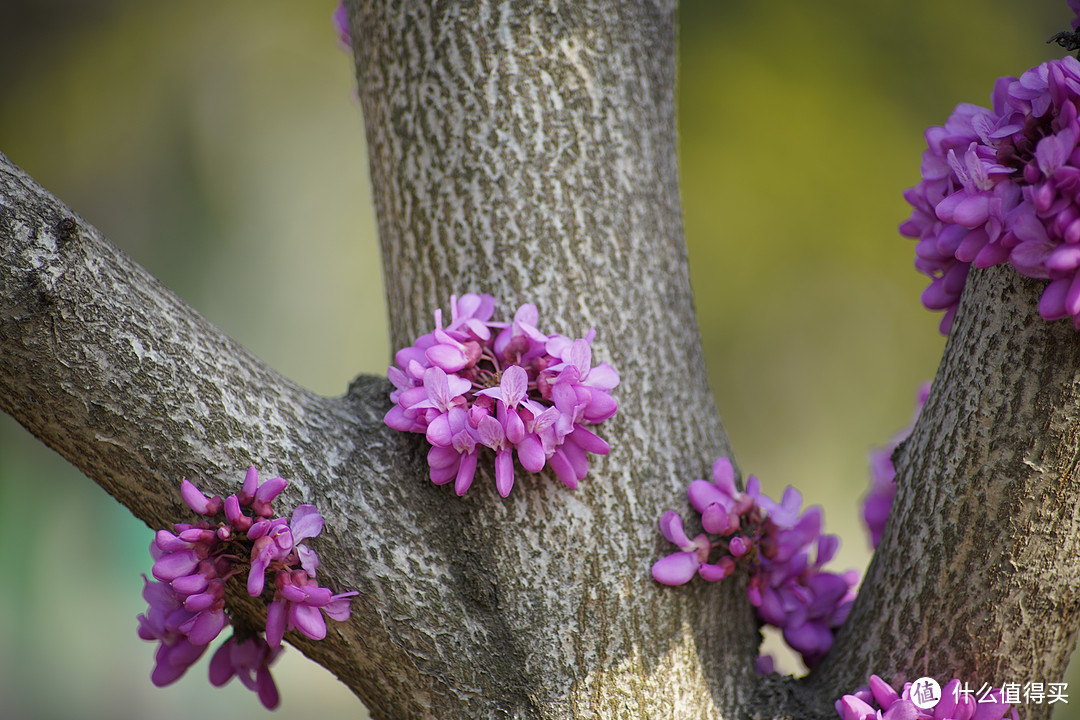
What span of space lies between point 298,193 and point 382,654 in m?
3.93

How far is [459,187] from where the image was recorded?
99cm

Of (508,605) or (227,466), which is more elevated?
(227,466)

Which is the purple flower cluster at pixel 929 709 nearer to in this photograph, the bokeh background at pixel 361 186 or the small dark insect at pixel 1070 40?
the small dark insect at pixel 1070 40

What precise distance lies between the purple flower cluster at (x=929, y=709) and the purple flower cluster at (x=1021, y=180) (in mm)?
414

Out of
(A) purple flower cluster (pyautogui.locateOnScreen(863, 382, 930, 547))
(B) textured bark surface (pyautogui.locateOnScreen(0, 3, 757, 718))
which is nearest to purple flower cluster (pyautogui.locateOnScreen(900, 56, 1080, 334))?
(B) textured bark surface (pyautogui.locateOnScreen(0, 3, 757, 718))

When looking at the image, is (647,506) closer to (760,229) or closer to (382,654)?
(382,654)

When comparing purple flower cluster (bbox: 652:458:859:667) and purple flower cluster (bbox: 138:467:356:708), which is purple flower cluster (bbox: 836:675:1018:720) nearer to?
purple flower cluster (bbox: 652:458:859:667)

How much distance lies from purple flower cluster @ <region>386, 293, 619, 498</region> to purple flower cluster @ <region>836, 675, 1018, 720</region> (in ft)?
1.25

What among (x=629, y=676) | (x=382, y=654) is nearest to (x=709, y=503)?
(x=629, y=676)

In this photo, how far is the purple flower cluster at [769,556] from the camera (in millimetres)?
939

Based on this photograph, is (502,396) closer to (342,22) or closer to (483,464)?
(483,464)

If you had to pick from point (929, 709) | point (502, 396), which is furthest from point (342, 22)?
point (929, 709)

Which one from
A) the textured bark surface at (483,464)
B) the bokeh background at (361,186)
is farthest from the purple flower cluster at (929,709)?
the bokeh background at (361,186)

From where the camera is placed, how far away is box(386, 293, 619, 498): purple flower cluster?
848mm
